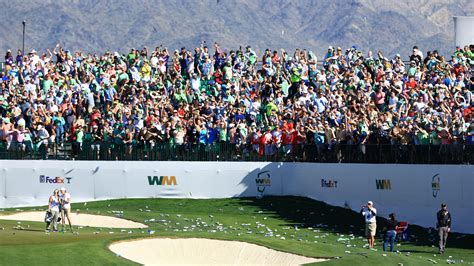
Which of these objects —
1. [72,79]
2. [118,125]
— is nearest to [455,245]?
[118,125]

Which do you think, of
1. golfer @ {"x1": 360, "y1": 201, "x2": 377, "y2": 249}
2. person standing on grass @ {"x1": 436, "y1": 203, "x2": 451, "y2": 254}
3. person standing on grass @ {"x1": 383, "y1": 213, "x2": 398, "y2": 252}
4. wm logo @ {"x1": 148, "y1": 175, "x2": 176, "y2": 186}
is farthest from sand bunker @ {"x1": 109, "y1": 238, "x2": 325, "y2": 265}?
wm logo @ {"x1": 148, "y1": 175, "x2": 176, "y2": 186}

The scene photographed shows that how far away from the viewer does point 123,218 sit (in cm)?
5569

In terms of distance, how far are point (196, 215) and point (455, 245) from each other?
1295 cm

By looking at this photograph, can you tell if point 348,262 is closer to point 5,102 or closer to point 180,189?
point 180,189

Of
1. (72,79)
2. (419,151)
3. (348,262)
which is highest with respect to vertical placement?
(72,79)

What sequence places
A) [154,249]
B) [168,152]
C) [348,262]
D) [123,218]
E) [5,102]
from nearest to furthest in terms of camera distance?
[348,262], [154,249], [123,218], [168,152], [5,102]

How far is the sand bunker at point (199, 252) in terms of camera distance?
4528 centimetres

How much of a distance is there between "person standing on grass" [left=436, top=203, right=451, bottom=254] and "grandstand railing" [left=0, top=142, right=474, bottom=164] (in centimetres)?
514

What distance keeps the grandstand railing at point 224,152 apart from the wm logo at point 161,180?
0.85 metres

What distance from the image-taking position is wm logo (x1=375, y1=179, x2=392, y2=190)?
54406mm

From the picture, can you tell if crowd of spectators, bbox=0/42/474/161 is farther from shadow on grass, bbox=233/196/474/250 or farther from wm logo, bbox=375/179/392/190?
shadow on grass, bbox=233/196/474/250

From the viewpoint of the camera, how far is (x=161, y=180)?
6138 centimetres

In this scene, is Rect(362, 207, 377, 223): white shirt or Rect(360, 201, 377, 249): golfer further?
Rect(362, 207, 377, 223): white shirt

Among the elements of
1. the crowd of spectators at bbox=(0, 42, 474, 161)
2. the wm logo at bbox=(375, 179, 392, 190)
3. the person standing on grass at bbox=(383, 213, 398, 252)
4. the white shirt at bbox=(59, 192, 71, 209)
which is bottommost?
the person standing on grass at bbox=(383, 213, 398, 252)
